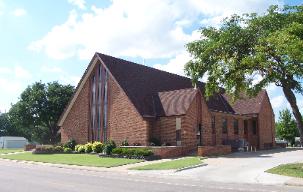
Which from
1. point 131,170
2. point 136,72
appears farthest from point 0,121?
point 131,170

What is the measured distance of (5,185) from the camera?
1794 cm

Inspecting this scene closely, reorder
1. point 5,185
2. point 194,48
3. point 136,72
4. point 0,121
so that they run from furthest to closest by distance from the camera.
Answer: point 0,121, point 136,72, point 194,48, point 5,185

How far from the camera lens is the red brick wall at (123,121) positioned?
38.9m

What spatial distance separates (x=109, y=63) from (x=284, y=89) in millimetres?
21680

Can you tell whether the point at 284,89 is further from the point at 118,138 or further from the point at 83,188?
the point at 118,138

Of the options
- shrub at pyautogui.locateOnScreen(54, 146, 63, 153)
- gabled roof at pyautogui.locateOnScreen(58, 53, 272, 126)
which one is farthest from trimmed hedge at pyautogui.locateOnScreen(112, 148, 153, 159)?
shrub at pyautogui.locateOnScreen(54, 146, 63, 153)

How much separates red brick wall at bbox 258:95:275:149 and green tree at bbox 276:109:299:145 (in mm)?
11929

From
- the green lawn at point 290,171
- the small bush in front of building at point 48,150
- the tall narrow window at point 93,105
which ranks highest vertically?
the tall narrow window at point 93,105

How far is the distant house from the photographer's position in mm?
39156

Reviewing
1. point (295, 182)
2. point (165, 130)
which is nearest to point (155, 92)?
point (165, 130)

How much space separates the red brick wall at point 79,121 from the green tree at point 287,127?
35.9 meters

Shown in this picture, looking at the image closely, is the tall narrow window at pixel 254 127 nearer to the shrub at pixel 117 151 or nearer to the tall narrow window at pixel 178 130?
the tall narrow window at pixel 178 130

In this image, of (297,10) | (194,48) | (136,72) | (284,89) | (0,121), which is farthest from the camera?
(0,121)

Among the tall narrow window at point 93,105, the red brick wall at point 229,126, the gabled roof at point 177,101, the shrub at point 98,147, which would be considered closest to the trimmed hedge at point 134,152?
the shrub at point 98,147
